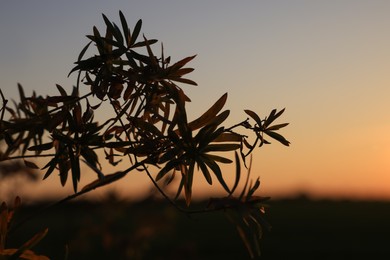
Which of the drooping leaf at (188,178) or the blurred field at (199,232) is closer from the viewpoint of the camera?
the drooping leaf at (188,178)

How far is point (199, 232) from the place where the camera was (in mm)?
18094

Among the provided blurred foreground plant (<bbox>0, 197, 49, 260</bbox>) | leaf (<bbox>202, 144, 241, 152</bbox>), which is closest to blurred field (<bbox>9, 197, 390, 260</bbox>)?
leaf (<bbox>202, 144, 241, 152</bbox>)

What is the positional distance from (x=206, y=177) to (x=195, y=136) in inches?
4.0

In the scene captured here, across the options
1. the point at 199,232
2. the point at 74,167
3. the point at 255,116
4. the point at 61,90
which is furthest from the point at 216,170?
the point at 199,232

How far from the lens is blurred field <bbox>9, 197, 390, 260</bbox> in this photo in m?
5.45

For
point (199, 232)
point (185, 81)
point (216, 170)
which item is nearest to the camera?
point (216, 170)

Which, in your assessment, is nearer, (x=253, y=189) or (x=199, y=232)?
(x=253, y=189)

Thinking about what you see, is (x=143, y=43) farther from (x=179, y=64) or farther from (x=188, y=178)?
(x=188, y=178)

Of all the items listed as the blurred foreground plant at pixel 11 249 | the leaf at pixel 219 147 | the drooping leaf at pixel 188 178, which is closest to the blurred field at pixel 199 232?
the drooping leaf at pixel 188 178

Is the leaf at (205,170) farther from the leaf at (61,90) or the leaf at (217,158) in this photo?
the leaf at (61,90)

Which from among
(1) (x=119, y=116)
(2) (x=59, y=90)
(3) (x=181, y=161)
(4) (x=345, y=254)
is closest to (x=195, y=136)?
(3) (x=181, y=161)

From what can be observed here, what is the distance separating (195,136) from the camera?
3.99 feet

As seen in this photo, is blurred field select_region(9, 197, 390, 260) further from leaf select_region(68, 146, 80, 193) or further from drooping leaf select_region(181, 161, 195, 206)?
leaf select_region(68, 146, 80, 193)

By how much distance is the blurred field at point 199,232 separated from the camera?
545 cm
